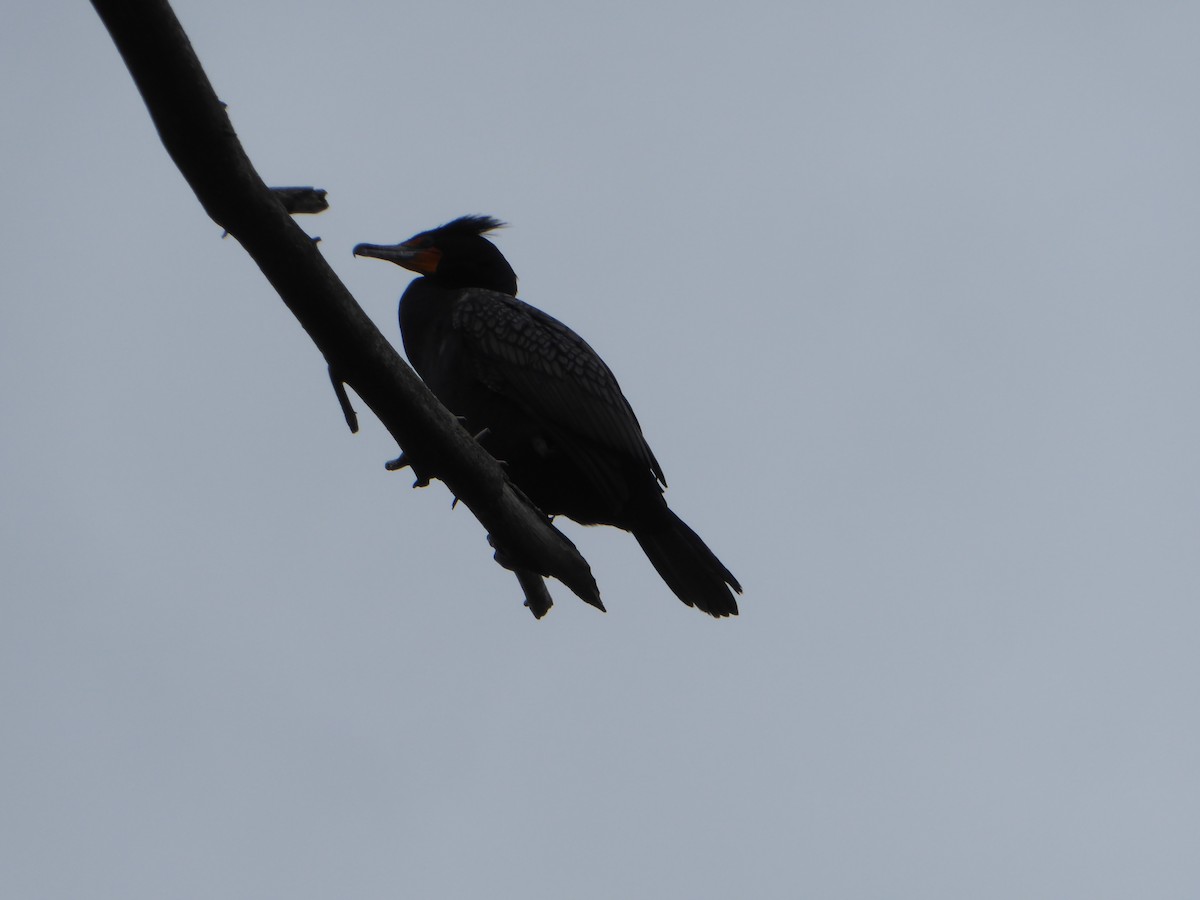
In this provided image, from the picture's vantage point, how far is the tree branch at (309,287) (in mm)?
3094

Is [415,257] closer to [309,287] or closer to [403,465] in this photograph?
[403,465]

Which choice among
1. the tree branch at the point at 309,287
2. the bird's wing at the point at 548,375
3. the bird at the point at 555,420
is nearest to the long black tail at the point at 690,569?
the bird at the point at 555,420

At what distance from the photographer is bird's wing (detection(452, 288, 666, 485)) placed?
20.7ft

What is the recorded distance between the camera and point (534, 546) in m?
4.60

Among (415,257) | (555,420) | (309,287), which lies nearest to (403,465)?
(309,287)

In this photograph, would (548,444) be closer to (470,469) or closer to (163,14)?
(470,469)

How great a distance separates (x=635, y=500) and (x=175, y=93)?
3.67 meters

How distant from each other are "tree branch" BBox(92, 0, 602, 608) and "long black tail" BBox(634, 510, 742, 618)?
174 cm

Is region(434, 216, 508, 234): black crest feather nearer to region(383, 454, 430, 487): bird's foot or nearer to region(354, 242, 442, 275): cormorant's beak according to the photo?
region(354, 242, 442, 275): cormorant's beak

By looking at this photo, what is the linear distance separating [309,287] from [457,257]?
3662 mm

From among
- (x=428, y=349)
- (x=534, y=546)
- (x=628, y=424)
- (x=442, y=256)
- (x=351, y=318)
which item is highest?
(x=442, y=256)

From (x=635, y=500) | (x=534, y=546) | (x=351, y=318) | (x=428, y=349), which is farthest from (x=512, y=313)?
(x=351, y=318)

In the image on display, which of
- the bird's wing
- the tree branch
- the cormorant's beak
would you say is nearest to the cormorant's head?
the cormorant's beak

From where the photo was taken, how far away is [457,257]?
727 cm
